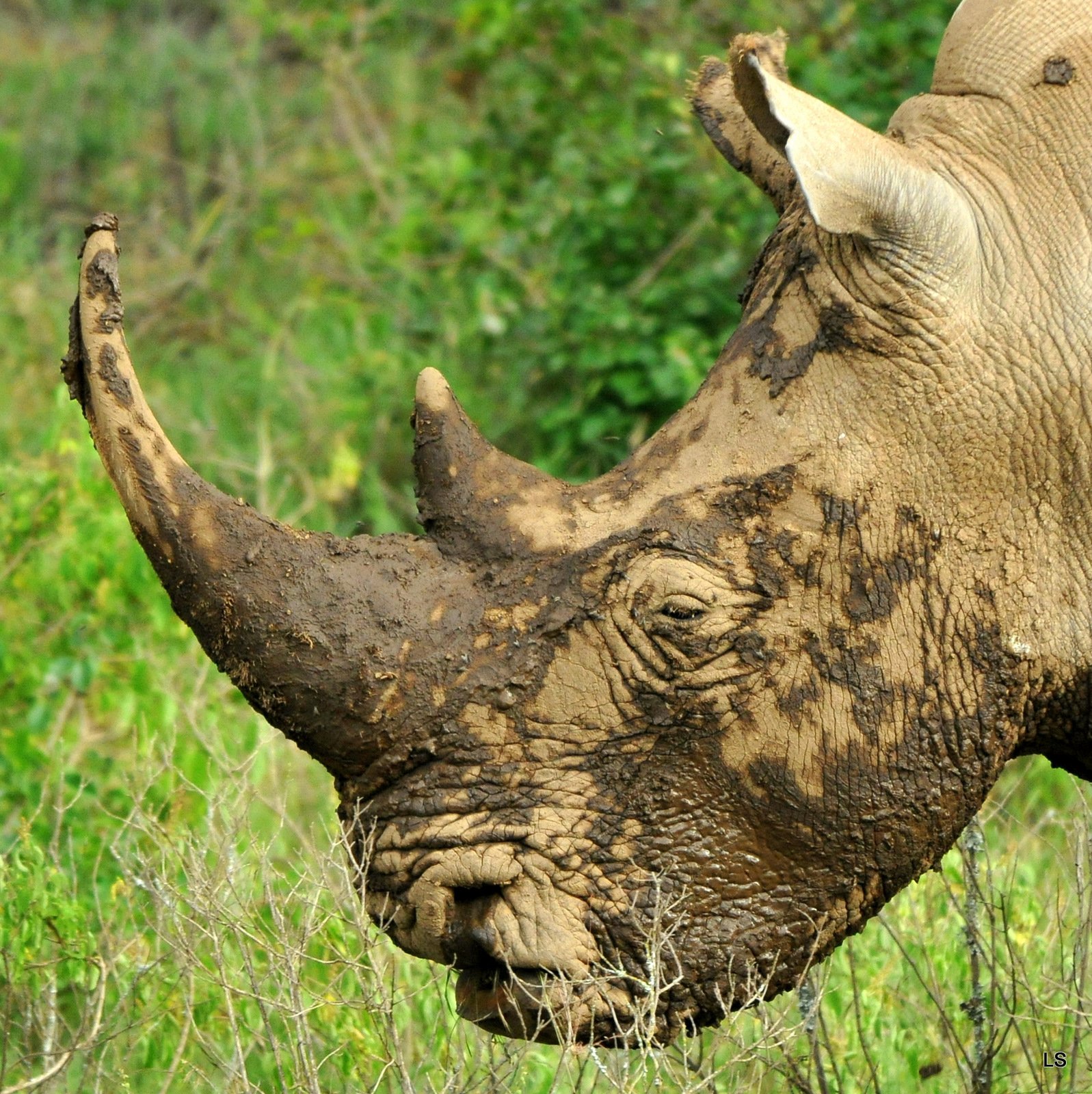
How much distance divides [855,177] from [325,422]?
4.94 meters

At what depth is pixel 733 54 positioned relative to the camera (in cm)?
294

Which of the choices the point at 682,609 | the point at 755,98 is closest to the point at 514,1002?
the point at 682,609

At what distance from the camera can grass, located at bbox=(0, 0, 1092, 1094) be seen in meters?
3.53

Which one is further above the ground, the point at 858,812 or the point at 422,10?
the point at 422,10

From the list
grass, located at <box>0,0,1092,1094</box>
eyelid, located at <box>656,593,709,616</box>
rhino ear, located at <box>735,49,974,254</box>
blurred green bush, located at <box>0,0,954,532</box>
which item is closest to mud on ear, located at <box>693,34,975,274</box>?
rhino ear, located at <box>735,49,974,254</box>

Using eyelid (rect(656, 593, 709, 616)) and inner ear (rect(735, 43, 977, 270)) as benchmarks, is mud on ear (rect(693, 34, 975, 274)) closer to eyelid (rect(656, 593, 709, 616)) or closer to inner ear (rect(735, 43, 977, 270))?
inner ear (rect(735, 43, 977, 270))

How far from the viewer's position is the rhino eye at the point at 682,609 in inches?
109

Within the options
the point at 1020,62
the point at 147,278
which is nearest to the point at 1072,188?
the point at 1020,62

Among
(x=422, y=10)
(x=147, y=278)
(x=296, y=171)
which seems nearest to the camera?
(x=422, y=10)

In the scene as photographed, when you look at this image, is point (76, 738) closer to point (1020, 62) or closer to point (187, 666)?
point (187, 666)

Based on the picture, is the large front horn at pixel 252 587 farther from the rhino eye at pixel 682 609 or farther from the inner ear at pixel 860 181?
the inner ear at pixel 860 181

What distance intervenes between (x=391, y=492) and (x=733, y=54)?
406 cm

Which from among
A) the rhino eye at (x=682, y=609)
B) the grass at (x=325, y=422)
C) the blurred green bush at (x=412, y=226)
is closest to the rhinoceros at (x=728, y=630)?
the rhino eye at (x=682, y=609)

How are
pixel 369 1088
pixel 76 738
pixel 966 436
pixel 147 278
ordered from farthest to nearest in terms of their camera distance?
1. pixel 147 278
2. pixel 76 738
3. pixel 369 1088
4. pixel 966 436
